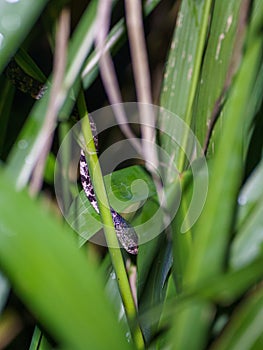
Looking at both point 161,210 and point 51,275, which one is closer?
point 51,275

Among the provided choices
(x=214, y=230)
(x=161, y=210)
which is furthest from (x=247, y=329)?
(x=161, y=210)

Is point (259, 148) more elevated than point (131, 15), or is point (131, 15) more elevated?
point (131, 15)

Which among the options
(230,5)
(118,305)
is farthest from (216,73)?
(118,305)

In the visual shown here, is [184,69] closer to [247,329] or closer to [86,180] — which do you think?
[86,180]

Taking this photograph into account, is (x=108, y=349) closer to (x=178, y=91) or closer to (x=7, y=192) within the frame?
(x=7, y=192)

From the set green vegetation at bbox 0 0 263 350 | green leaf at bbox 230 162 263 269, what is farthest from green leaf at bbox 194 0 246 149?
green leaf at bbox 230 162 263 269

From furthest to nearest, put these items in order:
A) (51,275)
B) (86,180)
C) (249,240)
→ 1. (86,180)
2. (249,240)
3. (51,275)

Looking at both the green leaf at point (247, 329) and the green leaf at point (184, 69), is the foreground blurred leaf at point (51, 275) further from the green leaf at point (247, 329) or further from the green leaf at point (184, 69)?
the green leaf at point (184, 69)
